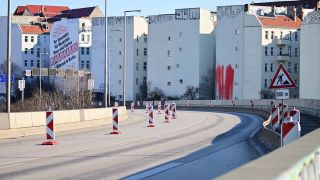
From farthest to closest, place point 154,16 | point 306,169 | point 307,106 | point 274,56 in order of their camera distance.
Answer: point 154,16 < point 274,56 < point 307,106 < point 306,169

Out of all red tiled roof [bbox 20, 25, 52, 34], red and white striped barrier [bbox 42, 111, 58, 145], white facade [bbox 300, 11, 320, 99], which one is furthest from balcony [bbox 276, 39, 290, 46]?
red and white striped barrier [bbox 42, 111, 58, 145]

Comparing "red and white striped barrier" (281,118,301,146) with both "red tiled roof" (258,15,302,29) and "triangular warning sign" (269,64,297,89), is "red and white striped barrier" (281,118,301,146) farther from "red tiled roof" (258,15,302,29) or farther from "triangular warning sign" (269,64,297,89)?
"red tiled roof" (258,15,302,29)

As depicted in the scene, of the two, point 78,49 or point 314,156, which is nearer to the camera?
point 314,156

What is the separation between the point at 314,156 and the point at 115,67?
116 meters

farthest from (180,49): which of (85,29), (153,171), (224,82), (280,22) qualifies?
(153,171)

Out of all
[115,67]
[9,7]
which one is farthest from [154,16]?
[9,7]

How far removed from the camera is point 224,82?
104 meters

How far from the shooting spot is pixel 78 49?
130250mm

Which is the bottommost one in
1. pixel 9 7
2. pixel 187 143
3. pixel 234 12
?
pixel 187 143

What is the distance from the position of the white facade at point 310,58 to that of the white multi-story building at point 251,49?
7.32 meters

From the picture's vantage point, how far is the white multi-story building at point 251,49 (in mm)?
101375

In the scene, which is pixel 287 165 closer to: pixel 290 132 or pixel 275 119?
pixel 290 132

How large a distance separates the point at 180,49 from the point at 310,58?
28.5m

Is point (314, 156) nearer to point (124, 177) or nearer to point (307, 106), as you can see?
point (124, 177)
